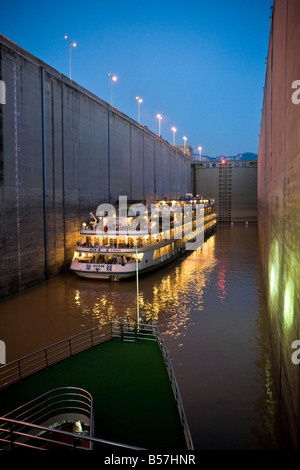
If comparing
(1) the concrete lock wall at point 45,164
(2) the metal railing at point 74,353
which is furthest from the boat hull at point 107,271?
(2) the metal railing at point 74,353

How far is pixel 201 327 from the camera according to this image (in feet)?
50.1

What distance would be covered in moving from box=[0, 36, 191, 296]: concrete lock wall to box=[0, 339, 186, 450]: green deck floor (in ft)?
38.8

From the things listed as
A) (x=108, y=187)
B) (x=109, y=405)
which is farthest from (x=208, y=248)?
(x=109, y=405)

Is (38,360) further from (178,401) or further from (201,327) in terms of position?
(201,327)

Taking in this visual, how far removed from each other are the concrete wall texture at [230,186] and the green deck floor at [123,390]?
2667 inches

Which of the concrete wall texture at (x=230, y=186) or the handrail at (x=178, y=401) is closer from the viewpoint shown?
the handrail at (x=178, y=401)

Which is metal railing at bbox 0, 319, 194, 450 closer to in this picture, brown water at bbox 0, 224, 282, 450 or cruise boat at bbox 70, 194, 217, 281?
brown water at bbox 0, 224, 282, 450

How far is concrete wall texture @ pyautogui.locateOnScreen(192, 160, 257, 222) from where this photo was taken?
246 ft

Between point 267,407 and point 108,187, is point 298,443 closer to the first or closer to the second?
point 267,407

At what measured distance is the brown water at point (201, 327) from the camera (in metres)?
8.71

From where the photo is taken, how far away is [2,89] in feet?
65.8

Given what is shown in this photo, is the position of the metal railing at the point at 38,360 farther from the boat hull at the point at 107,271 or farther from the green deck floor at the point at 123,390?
the boat hull at the point at 107,271
